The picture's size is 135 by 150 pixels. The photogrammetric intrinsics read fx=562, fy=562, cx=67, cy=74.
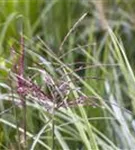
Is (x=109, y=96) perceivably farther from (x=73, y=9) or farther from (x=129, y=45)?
(x=73, y=9)

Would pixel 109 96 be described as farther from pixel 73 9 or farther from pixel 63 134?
pixel 73 9

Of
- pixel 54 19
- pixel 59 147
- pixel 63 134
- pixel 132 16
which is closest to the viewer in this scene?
pixel 59 147

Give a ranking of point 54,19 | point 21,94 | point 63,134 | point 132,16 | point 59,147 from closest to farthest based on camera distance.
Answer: point 21,94 < point 59,147 < point 63,134 < point 132,16 < point 54,19

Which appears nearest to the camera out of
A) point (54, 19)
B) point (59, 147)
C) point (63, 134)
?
point (59, 147)

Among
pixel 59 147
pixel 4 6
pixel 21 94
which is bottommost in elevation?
pixel 59 147

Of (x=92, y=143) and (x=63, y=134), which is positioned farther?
(x=63, y=134)

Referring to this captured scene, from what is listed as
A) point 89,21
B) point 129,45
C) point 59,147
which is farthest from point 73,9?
point 59,147

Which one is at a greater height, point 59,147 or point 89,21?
point 89,21

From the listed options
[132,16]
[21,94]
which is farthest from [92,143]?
[132,16]

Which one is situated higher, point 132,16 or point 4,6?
point 4,6
